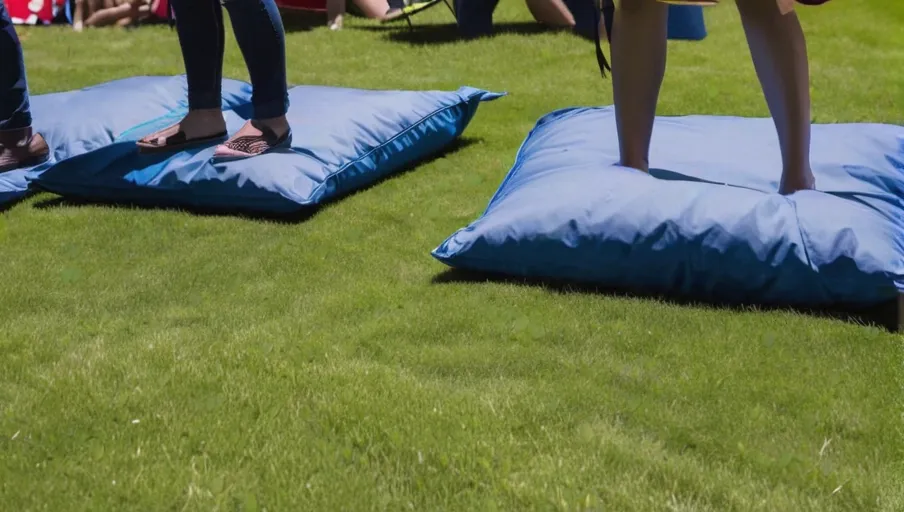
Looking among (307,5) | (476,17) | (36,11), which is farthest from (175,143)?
(36,11)

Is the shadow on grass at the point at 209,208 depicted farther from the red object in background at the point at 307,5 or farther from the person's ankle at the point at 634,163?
the red object in background at the point at 307,5

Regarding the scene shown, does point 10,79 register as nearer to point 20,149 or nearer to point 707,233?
point 20,149

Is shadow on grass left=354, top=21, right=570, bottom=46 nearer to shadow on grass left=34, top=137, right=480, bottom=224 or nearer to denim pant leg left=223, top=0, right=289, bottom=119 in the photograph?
shadow on grass left=34, top=137, right=480, bottom=224

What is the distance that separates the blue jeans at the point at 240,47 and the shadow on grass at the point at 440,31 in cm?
366

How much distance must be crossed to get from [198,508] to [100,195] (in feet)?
7.50

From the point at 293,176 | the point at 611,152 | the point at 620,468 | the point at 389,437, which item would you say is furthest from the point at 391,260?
the point at 620,468

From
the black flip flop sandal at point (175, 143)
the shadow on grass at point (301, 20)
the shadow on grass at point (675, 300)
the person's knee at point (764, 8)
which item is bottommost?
the shadow on grass at point (301, 20)

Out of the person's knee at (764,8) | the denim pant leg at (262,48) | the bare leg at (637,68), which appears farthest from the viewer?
the denim pant leg at (262,48)

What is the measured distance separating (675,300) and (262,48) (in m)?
1.66

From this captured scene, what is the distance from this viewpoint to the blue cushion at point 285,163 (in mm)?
3572

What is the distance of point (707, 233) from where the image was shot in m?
2.72

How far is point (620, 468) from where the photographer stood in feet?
6.19

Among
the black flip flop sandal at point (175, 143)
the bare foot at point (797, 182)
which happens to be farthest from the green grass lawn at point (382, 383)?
the bare foot at point (797, 182)

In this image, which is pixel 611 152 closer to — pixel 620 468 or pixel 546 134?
pixel 546 134
